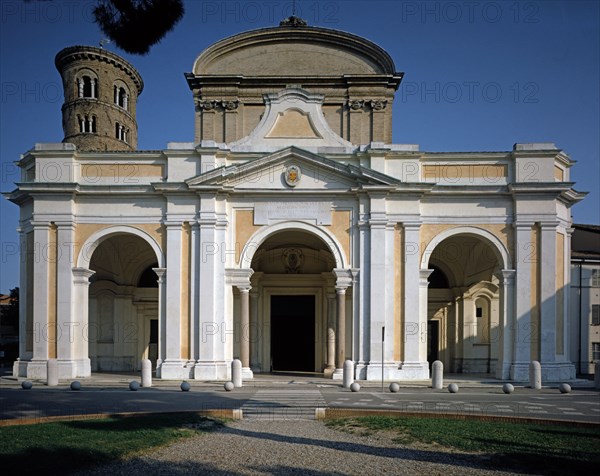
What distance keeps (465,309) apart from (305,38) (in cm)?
1475

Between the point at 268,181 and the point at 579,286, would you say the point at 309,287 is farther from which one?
the point at 579,286

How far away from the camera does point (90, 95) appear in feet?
164

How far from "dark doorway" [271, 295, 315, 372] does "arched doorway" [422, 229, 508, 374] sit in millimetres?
5578

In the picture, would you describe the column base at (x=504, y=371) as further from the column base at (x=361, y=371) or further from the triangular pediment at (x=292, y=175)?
the triangular pediment at (x=292, y=175)

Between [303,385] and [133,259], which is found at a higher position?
[133,259]

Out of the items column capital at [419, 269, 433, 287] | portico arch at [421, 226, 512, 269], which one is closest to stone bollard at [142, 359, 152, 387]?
column capital at [419, 269, 433, 287]

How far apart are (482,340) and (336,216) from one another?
971 centimetres

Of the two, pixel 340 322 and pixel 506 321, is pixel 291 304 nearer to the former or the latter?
pixel 340 322

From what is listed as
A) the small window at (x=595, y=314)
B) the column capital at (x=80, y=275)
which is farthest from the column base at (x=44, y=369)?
the small window at (x=595, y=314)

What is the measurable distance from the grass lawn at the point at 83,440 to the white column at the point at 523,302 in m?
14.1

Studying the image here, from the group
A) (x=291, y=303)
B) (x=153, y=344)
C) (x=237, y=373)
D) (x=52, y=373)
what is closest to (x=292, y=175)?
(x=291, y=303)

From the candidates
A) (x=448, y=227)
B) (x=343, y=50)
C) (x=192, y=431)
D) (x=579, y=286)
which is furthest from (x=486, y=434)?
(x=579, y=286)

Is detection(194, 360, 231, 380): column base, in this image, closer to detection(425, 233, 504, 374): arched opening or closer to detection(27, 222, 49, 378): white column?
detection(27, 222, 49, 378): white column

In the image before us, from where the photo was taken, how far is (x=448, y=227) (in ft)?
77.5
